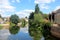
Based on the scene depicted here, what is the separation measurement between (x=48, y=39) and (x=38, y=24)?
14982 millimetres

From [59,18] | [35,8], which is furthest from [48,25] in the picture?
[35,8]

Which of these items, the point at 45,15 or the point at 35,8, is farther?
the point at 35,8

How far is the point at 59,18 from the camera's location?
2859 centimetres

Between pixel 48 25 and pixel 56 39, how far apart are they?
740cm

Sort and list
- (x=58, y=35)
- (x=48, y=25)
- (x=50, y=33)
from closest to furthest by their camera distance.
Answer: (x=58, y=35), (x=50, y=33), (x=48, y=25)

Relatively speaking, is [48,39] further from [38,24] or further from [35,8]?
[35,8]

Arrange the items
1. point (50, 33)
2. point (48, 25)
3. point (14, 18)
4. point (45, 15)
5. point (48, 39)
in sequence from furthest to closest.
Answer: point (14, 18), point (45, 15), point (48, 25), point (50, 33), point (48, 39)

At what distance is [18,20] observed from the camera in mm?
69500

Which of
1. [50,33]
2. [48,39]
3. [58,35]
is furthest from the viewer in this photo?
[50,33]

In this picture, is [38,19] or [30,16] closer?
[38,19]

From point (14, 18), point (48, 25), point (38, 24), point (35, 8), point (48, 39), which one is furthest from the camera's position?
point (14, 18)

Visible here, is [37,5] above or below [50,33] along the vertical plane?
above

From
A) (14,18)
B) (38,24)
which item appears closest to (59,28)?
(38,24)

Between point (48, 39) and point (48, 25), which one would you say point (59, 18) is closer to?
point (48, 25)
